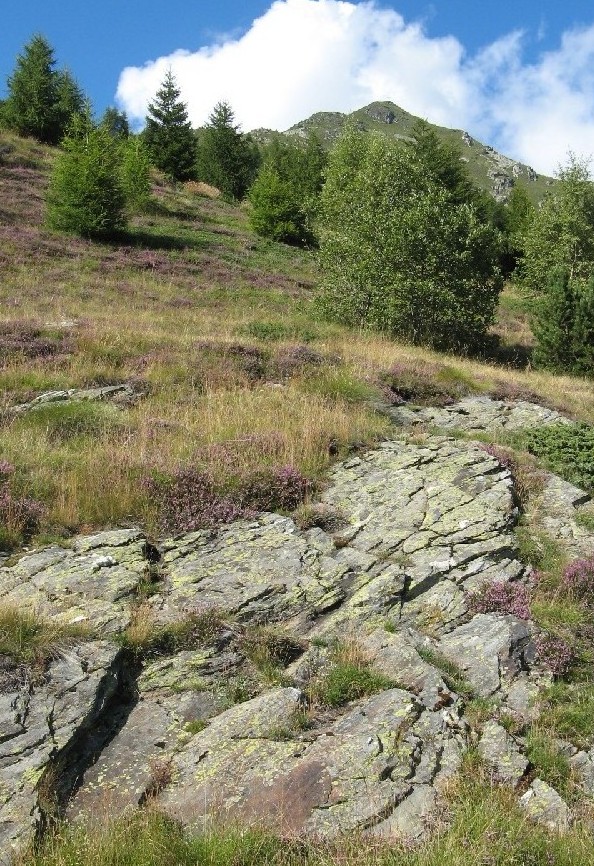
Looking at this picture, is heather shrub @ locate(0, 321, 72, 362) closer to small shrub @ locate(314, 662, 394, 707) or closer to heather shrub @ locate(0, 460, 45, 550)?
heather shrub @ locate(0, 460, 45, 550)

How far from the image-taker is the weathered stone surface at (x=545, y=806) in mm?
4255

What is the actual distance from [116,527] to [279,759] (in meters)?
3.96

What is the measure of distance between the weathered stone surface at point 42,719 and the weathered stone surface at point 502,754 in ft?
9.99

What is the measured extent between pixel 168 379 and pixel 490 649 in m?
8.98

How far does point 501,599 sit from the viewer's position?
6672mm

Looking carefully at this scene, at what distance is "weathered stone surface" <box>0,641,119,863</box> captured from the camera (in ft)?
13.6

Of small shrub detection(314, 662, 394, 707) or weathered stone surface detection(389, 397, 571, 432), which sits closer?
small shrub detection(314, 662, 394, 707)

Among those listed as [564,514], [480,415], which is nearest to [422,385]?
[480,415]

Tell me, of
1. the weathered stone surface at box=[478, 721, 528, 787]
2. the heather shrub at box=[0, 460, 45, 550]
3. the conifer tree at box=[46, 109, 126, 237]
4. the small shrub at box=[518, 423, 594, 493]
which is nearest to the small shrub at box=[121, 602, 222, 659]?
the heather shrub at box=[0, 460, 45, 550]

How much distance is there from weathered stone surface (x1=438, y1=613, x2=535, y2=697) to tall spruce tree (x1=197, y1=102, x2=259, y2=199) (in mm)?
58268

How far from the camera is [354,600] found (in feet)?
22.1

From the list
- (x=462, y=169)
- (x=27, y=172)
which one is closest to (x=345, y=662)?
(x=27, y=172)

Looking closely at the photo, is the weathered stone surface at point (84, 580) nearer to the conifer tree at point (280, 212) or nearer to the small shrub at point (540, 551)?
the small shrub at point (540, 551)

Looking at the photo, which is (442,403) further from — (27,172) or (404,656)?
(27,172)
